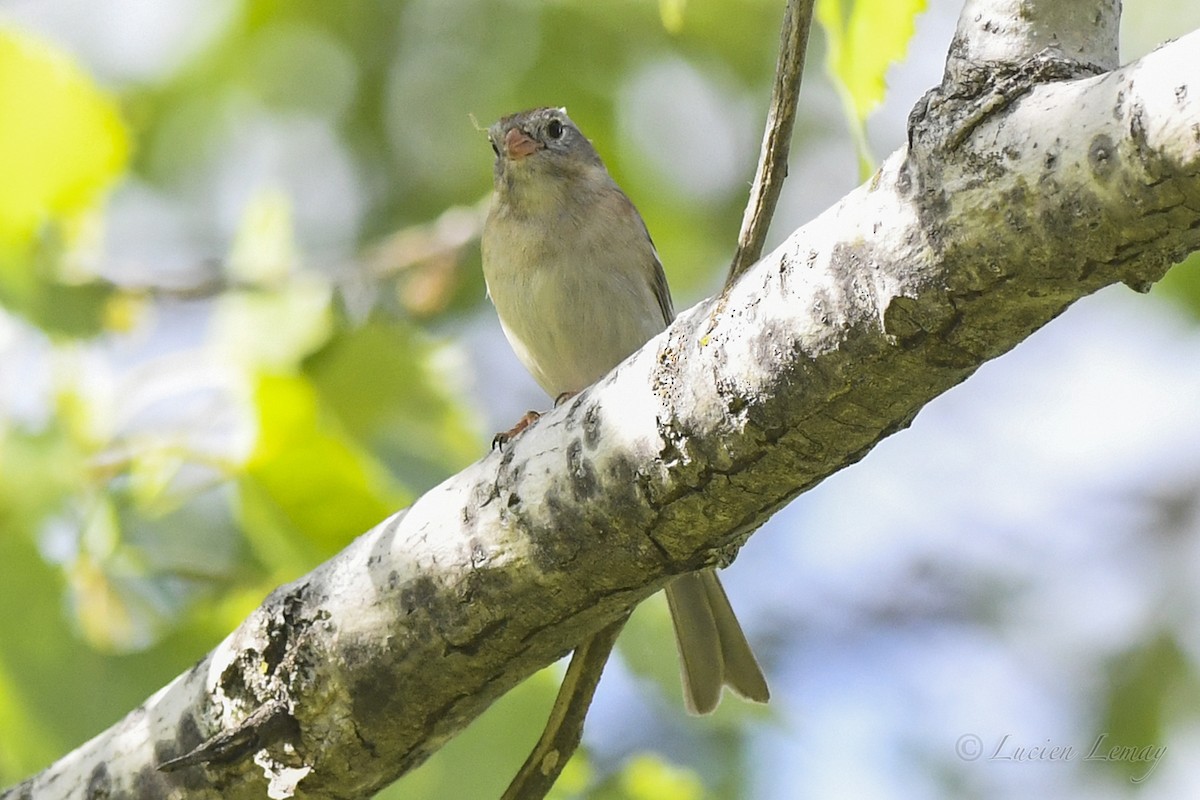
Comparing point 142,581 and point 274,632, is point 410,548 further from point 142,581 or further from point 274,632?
point 142,581

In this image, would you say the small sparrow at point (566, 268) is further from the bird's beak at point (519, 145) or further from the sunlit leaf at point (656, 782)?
the sunlit leaf at point (656, 782)

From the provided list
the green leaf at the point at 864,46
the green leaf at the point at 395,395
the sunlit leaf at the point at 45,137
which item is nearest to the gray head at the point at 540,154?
the green leaf at the point at 395,395

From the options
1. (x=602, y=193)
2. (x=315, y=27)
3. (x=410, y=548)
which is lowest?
(x=410, y=548)

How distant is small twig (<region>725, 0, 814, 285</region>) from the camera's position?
6.67 ft

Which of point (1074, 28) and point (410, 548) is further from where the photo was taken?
point (410, 548)

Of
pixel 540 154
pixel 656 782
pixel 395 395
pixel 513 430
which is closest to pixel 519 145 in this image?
pixel 540 154

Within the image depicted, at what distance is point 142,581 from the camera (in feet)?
11.1

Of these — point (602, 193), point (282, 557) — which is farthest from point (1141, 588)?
point (282, 557)

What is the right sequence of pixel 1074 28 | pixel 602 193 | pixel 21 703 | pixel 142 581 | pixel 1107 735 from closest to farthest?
pixel 1074 28 < pixel 21 703 < pixel 142 581 < pixel 602 193 < pixel 1107 735

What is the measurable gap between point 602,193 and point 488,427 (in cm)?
104

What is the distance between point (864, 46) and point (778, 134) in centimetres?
43

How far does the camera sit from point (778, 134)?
2084 mm

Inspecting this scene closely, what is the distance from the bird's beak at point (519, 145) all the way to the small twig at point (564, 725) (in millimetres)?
2390

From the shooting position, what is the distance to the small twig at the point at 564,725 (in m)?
2.50
